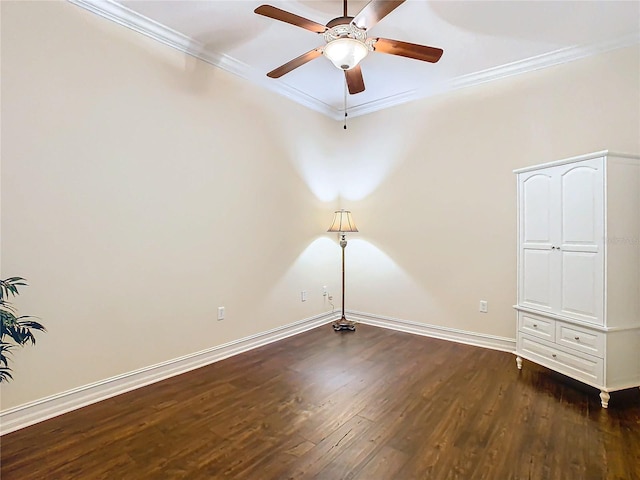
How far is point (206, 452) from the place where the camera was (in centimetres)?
188

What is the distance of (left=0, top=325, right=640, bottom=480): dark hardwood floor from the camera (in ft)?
5.74

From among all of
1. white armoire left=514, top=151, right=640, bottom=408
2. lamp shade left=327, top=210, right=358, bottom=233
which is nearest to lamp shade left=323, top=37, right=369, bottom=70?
white armoire left=514, top=151, right=640, bottom=408

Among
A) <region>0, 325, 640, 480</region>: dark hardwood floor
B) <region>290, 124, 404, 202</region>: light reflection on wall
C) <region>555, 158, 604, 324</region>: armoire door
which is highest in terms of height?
<region>290, 124, 404, 202</region>: light reflection on wall

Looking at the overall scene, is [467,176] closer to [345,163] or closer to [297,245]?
[345,163]

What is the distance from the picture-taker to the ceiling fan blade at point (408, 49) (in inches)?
89.0

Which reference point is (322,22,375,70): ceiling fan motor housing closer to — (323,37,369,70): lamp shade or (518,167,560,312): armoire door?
(323,37,369,70): lamp shade

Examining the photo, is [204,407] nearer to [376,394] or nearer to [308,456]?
[308,456]

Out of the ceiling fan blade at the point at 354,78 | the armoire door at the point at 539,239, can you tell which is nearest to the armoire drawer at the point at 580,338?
the armoire door at the point at 539,239

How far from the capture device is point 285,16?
6.70 feet

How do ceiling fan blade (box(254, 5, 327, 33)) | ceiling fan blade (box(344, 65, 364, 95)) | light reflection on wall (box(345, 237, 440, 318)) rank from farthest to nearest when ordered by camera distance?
light reflection on wall (box(345, 237, 440, 318)) < ceiling fan blade (box(344, 65, 364, 95)) < ceiling fan blade (box(254, 5, 327, 33))

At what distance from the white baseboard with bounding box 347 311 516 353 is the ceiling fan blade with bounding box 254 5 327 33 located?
10.6 feet

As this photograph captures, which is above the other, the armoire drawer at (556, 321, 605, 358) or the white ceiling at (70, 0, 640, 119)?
the white ceiling at (70, 0, 640, 119)

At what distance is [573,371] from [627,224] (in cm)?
114

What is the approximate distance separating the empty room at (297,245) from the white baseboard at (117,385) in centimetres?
1
